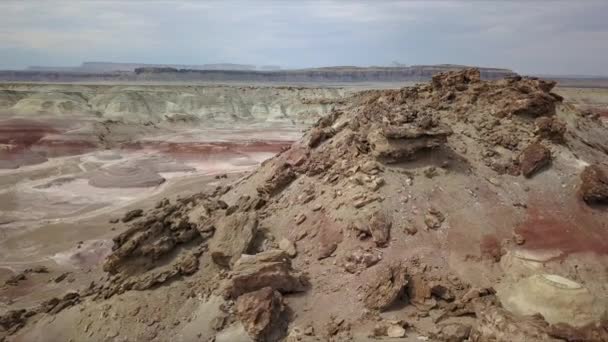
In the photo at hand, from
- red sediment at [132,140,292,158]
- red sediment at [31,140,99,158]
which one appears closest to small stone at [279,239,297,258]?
red sediment at [132,140,292,158]

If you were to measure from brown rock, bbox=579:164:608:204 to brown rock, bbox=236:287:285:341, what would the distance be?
7390 millimetres

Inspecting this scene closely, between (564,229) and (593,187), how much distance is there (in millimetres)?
1423

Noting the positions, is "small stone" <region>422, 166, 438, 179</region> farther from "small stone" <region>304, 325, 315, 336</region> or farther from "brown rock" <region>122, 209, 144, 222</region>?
"brown rock" <region>122, 209, 144, 222</region>

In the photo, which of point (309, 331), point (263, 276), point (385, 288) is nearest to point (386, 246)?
point (385, 288)

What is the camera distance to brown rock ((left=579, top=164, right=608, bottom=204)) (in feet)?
35.1

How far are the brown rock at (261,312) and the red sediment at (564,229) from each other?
5274 millimetres

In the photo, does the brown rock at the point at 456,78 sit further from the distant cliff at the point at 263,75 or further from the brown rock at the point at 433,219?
the distant cliff at the point at 263,75

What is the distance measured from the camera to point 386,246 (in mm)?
9977

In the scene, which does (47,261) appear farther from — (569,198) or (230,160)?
(230,160)

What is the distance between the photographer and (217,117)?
64188mm

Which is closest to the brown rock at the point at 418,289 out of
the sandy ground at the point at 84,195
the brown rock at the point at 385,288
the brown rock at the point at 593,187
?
the brown rock at the point at 385,288


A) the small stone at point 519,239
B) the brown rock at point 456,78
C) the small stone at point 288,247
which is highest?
the brown rock at point 456,78

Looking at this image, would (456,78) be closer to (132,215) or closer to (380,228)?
(380,228)

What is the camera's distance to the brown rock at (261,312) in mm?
8625
